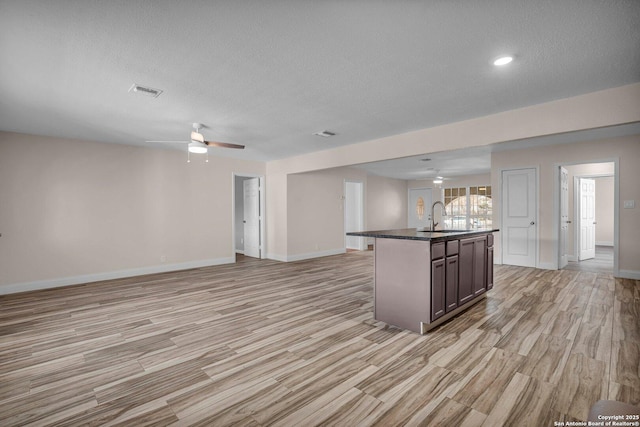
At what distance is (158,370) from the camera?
236 centimetres

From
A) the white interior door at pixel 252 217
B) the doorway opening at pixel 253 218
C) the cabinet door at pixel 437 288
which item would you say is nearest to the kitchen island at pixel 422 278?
the cabinet door at pixel 437 288

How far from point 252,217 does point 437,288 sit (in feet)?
19.8

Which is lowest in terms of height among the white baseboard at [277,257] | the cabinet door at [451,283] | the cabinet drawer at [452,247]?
the white baseboard at [277,257]

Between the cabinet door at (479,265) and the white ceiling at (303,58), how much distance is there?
5.70 feet

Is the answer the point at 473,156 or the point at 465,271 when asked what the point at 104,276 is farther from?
the point at 473,156

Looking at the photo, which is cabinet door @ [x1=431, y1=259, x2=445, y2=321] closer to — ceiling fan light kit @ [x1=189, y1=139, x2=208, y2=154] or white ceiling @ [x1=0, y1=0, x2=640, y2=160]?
white ceiling @ [x1=0, y1=0, x2=640, y2=160]

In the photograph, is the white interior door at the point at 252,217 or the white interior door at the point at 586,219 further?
the white interior door at the point at 252,217

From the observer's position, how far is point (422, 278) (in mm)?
2975

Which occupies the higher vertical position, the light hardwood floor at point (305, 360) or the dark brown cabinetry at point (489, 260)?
the dark brown cabinetry at point (489, 260)

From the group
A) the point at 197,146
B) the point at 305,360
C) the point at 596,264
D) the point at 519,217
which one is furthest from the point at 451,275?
the point at 596,264

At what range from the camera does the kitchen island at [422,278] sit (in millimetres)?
2953

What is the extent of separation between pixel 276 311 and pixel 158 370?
1.52m

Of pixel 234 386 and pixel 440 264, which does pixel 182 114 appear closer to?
pixel 234 386

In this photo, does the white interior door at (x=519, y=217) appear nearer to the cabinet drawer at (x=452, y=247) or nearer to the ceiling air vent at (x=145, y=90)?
the cabinet drawer at (x=452, y=247)
